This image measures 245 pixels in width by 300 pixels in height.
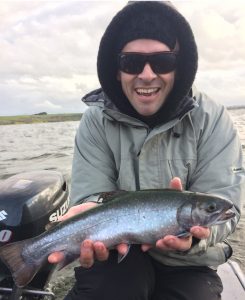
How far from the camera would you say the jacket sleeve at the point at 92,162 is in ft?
14.0

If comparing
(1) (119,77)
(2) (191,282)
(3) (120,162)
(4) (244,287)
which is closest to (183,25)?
(1) (119,77)

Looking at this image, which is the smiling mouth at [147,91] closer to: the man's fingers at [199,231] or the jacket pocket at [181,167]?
the jacket pocket at [181,167]

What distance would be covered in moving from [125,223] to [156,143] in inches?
40.2

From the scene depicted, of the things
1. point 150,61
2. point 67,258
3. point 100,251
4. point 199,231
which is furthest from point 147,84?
point 67,258

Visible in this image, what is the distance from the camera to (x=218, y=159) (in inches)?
156

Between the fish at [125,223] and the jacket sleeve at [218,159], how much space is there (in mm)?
584

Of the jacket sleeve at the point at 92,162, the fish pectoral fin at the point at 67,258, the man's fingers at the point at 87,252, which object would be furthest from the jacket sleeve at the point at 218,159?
the fish pectoral fin at the point at 67,258

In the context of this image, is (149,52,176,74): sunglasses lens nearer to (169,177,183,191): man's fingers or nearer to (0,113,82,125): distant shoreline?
(169,177,183,191): man's fingers

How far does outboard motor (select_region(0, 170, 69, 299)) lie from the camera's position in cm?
439

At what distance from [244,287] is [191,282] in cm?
99

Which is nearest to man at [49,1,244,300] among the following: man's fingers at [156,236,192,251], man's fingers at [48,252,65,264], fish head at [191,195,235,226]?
man's fingers at [156,236,192,251]

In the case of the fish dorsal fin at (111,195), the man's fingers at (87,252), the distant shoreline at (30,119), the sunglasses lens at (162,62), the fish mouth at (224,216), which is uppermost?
the sunglasses lens at (162,62)

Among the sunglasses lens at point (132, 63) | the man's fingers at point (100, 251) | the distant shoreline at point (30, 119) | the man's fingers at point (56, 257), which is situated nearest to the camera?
the man's fingers at point (100, 251)

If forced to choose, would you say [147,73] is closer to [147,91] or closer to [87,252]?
[147,91]
